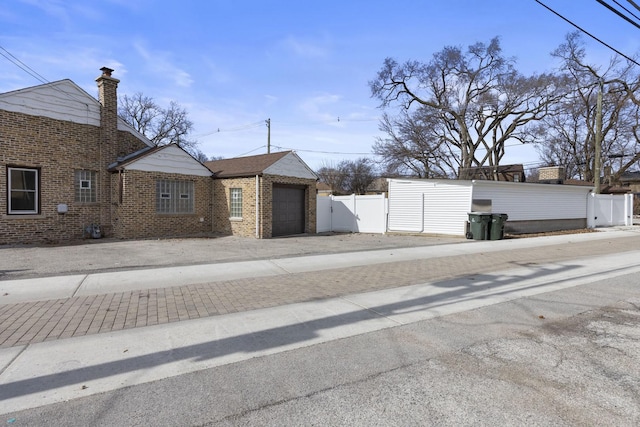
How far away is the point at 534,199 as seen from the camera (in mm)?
20344

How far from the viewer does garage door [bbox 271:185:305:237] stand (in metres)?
17.8

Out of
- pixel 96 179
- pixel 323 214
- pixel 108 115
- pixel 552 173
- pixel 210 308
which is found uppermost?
pixel 108 115

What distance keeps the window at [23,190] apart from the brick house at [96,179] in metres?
0.03

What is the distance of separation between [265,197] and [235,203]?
1721 millimetres

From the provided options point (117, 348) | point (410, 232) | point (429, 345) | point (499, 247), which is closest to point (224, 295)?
point (117, 348)

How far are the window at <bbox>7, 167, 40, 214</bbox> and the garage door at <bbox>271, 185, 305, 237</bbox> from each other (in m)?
8.97

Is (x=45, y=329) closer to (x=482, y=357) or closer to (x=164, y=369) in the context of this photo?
(x=164, y=369)

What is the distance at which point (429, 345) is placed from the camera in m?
4.31

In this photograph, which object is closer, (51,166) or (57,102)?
(51,166)

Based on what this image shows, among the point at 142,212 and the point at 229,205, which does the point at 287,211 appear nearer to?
the point at 229,205

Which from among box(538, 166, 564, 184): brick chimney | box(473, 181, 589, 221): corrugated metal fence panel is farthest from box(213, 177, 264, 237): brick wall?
box(538, 166, 564, 184): brick chimney

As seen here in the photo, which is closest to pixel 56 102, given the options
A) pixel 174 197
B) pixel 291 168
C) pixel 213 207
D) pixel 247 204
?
pixel 174 197

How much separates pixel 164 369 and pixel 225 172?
49.6ft

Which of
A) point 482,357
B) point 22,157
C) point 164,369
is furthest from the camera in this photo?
point 22,157
